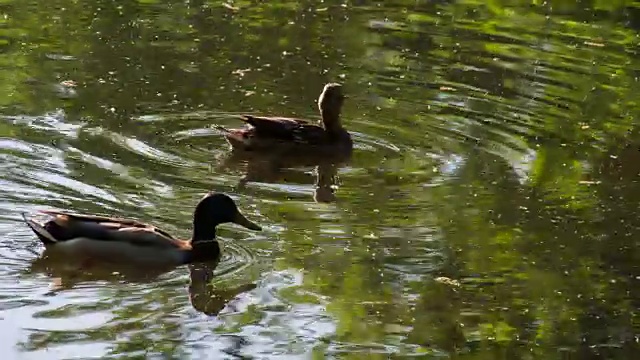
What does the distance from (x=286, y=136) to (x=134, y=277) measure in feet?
12.3

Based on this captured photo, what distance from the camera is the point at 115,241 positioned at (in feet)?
32.1

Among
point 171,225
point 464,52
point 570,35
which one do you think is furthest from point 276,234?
point 570,35

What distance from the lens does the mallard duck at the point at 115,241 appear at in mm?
9781

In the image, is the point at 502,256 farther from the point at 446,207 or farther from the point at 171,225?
the point at 171,225

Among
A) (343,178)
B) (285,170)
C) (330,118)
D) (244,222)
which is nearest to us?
(244,222)

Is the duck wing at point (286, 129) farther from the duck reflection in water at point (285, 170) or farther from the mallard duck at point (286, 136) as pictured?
the duck reflection in water at point (285, 170)

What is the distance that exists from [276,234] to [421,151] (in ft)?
9.19

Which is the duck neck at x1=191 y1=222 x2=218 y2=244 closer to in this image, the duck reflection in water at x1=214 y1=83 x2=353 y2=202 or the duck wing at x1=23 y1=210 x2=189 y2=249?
the duck wing at x1=23 y1=210 x2=189 y2=249

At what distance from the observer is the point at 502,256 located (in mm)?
10172

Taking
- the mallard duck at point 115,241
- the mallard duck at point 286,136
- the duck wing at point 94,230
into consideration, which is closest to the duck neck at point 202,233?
the mallard duck at point 115,241

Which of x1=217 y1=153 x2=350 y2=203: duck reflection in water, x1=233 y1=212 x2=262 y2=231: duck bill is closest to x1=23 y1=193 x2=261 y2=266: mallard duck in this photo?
x1=233 y1=212 x2=262 y2=231: duck bill

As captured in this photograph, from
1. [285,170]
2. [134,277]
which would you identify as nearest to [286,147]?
[285,170]

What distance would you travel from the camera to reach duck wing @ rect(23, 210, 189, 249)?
9781mm

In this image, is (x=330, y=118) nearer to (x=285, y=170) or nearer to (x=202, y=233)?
(x=285, y=170)
